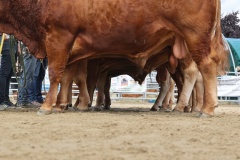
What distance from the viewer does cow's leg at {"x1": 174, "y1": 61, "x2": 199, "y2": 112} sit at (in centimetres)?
972

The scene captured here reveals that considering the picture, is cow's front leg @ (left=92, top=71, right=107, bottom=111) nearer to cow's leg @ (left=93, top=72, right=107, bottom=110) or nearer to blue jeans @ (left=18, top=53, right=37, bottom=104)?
cow's leg @ (left=93, top=72, right=107, bottom=110)

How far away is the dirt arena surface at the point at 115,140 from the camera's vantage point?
169 inches

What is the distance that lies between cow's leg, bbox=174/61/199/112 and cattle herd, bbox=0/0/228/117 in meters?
0.70

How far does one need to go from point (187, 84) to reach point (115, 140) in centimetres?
490

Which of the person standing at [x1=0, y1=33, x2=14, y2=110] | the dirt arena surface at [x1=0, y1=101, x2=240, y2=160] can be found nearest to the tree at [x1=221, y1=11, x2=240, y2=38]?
the person standing at [x1=0, y1=33, x2=14, y2=110]

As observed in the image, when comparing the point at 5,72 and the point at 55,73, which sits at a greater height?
the point at 5,72

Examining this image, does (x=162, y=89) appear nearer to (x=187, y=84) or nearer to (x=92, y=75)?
(x=187, y=84)

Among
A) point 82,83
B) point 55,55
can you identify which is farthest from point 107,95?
point 55,55

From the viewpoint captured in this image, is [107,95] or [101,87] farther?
[107,95]

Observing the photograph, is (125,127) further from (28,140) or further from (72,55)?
(72,55)

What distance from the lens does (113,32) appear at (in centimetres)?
838

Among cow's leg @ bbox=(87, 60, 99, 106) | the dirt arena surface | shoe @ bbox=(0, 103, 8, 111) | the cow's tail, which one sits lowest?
the dirt arena surface

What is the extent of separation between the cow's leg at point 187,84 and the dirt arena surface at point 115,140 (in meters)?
2.75

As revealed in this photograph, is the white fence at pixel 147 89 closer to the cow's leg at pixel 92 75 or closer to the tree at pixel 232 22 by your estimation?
the cow's leg at pixel 92 75
